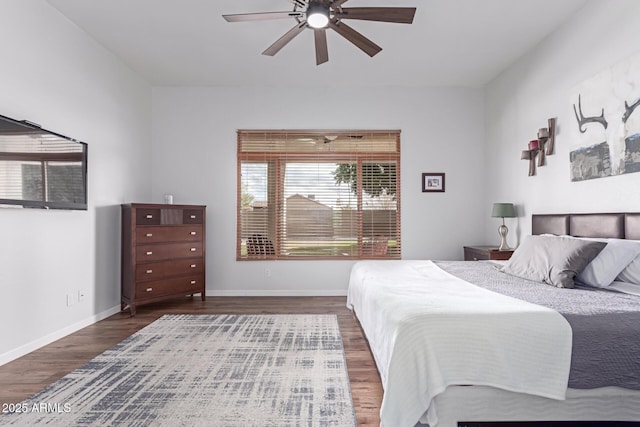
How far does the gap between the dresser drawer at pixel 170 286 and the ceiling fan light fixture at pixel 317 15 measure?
3324 millimetres

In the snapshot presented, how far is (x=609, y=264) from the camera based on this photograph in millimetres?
2445

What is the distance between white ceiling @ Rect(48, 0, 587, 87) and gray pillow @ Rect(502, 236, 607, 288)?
6.90 ft

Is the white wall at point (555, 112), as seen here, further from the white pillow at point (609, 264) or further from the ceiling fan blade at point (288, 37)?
the ceiling fan blade at point (288, 37)

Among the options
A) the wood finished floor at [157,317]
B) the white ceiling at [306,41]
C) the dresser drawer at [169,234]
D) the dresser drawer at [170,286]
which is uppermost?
the white ceiling at [306,41]

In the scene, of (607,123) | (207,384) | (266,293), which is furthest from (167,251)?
(607,123)

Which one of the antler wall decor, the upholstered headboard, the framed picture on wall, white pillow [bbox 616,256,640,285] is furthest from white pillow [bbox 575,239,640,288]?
the framed picture on wall

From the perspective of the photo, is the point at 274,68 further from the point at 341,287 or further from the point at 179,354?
the point at 179,354

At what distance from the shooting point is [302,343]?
3172 millimetres

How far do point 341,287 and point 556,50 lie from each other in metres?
3.69

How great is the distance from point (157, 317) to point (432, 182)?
391 cm

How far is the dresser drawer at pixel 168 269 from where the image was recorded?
13.8ft

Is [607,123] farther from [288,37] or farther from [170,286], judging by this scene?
[170,286]

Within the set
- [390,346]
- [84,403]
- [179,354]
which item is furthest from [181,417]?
[390,346]

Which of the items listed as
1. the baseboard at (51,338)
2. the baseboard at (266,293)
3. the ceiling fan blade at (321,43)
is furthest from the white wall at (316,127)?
the ceiling fan blade at (321,43)
